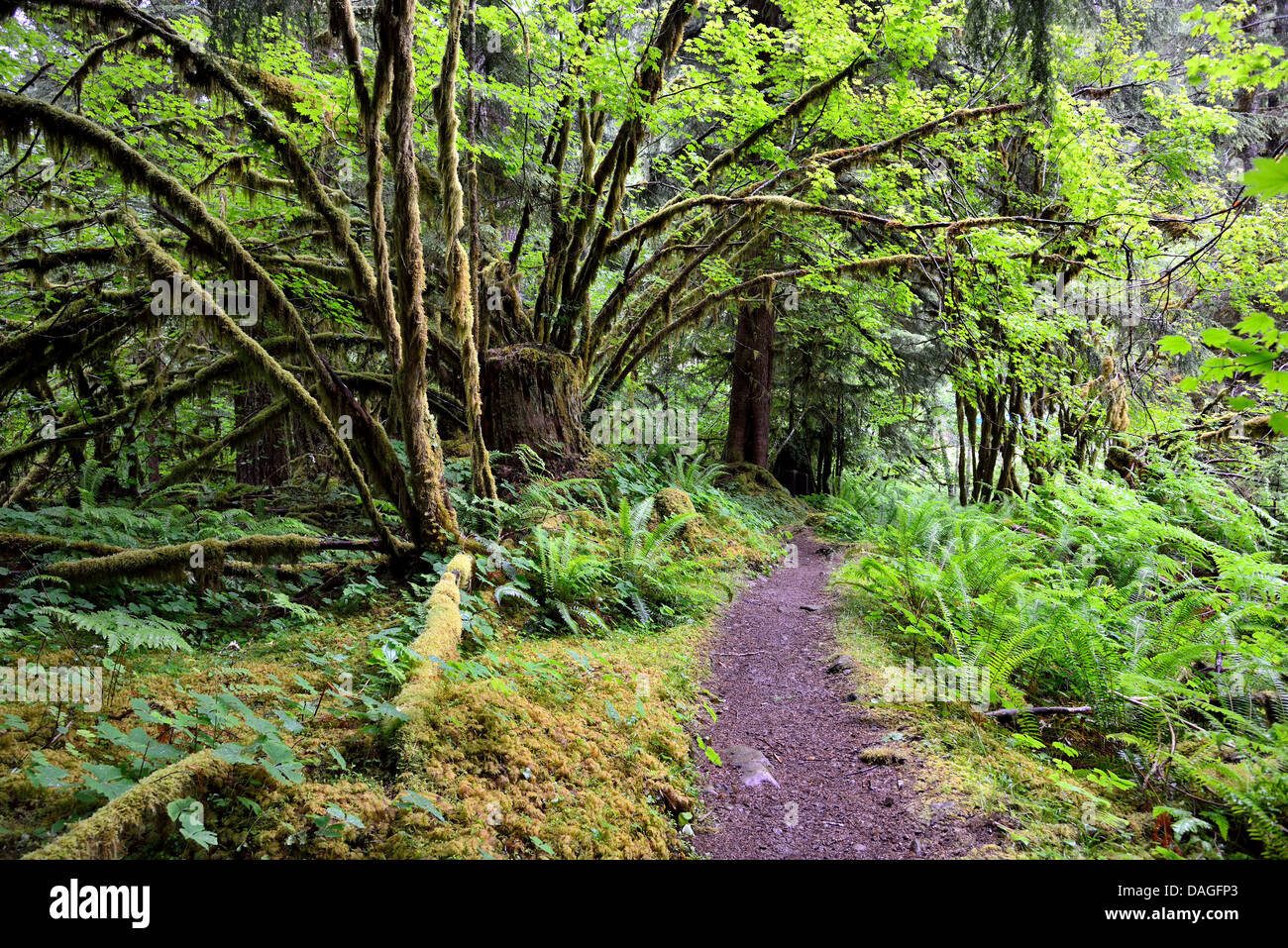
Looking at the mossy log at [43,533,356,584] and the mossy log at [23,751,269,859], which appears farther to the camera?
the mossy log at [43,533,356,584]

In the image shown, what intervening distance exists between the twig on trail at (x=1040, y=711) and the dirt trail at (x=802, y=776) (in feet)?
2.35

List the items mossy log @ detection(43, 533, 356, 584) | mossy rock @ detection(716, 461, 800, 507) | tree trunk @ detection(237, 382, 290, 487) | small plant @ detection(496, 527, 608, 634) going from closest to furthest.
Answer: mossy log @ detection(43, 533, 356, 584) → small plant @ detection(496, 527, 608, 634) → tree trunk @ detection(237, 382, 290, 487) → mossy rock @ detection(716, 461, 800, 507)

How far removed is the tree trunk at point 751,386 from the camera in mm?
13523

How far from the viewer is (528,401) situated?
8195mm

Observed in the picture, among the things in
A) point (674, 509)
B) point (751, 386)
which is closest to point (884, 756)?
point (674, 509)

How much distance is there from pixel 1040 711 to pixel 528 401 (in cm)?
642

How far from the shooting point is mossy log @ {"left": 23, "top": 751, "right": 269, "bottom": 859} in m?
1.73

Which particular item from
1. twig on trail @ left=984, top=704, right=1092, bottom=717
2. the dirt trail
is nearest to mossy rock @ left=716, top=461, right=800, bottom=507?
the dirt trail

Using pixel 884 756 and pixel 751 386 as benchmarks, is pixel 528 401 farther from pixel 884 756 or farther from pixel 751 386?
pixel 751 386

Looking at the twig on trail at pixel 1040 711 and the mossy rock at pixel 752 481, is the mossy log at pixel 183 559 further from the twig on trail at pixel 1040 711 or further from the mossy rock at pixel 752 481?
the mossy rock at pixel 752 481

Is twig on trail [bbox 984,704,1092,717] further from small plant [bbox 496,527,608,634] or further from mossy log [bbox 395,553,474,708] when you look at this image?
mossy log [bbox 395,553,474,708]

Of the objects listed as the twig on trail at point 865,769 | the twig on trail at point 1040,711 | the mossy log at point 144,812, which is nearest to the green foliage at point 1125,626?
the twig on trail at point 1040,711

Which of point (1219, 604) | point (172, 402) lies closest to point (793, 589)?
point (1219, 604)

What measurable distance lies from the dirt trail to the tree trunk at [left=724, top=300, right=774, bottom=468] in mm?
8359
